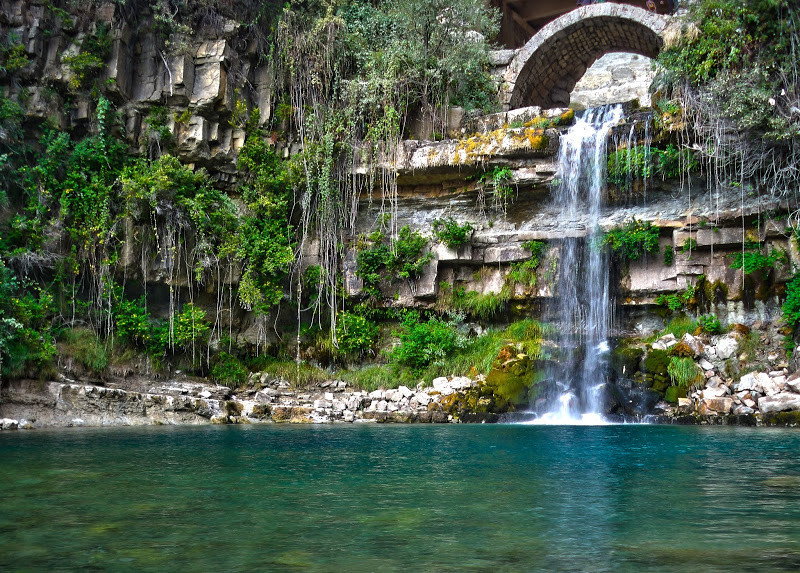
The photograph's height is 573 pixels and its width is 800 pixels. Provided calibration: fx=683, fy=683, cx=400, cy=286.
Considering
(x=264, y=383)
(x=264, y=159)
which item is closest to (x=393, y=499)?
(x=264, y=383)

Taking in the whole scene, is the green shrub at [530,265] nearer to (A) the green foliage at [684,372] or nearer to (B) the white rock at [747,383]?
(A) the green foliage at [684,372]

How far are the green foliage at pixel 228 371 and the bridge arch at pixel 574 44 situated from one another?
10.3m

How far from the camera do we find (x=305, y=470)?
6.31 metres

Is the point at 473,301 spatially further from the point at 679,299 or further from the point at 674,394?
the point at 674,394

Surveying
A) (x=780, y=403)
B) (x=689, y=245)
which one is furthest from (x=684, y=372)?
(x=689, y=245)

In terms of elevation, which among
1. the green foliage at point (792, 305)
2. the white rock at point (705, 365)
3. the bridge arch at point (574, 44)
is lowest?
the white rock at point (705, 365)

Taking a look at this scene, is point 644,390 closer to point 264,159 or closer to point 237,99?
point 264,159

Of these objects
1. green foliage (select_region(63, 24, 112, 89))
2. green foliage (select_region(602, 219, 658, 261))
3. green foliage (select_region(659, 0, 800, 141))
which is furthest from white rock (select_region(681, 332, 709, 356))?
green foliage (select_region(63, 24, 112, 89))

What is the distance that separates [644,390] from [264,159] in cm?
1036

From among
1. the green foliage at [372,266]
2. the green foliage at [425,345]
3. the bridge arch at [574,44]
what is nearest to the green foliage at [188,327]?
the green foliage at [372,266]

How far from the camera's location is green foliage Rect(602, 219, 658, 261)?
15.3 meters

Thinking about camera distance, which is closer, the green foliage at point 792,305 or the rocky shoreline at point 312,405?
the rocky shoreline at point 312,405

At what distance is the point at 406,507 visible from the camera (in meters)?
4.45

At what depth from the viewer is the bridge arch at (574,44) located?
1884 centimetres
